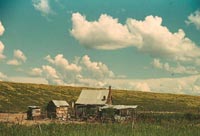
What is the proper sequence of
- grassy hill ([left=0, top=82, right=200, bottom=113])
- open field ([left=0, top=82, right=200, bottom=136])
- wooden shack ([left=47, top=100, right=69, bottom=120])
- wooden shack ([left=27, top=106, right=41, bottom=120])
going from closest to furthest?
1. open field ([left=0, top=82, right=200, bottom=136])
2. wooden shack ([left=27, top=106, right=41, bottom=120])
3. wooden shack ([left=47, top=100, right=69, bottom=120])
4. grassy hill ([left=0, top=82, right=200, bottom=113])

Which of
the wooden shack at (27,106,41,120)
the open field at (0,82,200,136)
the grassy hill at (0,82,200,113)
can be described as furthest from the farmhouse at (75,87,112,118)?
the grassy hill at (0,82,200,113)

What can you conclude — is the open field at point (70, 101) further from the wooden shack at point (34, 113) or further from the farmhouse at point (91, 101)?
the farmhouse at point (91, 101)

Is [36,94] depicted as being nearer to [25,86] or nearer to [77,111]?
[25,86]

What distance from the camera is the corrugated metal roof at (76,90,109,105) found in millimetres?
60909

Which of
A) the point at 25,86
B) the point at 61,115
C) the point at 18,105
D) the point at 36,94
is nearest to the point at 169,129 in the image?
the point at 61,115

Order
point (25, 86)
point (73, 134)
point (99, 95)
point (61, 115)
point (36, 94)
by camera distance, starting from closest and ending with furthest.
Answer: point (73, 134) → point (61, 115) → point (99, 95) → point (36, 94) → point (25, 86)

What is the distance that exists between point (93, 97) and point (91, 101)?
0.90m

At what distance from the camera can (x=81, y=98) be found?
6247 centimetres

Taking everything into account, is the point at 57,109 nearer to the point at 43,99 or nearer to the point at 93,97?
the point at 93,97

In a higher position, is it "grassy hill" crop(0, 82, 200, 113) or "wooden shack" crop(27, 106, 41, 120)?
"grassy hill" crop(0, 82, 200, 113)

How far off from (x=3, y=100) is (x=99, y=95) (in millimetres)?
24498

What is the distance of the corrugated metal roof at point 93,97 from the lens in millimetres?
60909

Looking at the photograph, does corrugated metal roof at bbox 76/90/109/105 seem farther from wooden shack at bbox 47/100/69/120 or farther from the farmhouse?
wooden shack at bbox 47/100/69/120

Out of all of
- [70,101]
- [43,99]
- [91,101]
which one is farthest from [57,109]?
[70,101]
